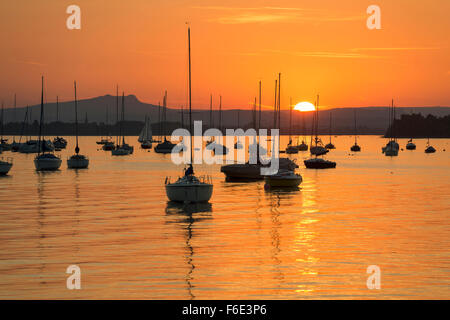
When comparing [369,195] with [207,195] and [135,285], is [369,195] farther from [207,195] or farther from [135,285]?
[135,285]

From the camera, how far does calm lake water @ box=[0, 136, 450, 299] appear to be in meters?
18.1

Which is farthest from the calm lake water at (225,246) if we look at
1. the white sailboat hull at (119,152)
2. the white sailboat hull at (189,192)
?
the white sailboat hull at (119,152)

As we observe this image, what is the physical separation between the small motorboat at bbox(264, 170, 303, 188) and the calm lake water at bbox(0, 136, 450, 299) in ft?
13.2

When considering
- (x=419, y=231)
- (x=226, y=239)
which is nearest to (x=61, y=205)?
(x=226, y=239)

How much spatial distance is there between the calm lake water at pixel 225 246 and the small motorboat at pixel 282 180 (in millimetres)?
4008

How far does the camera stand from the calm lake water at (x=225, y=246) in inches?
712

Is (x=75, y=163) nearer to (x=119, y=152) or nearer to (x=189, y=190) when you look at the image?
(x=189, y=190)

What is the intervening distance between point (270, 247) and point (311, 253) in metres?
2.11

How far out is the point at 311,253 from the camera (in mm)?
24234

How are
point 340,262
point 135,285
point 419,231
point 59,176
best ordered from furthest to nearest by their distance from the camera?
point 59,176
point 419,231
point 340,262
point 135,285

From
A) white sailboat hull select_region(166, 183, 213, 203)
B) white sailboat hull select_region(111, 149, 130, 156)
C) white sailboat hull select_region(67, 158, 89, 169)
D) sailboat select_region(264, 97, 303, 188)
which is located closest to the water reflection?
white sailboat hull select_region(166, 183, 213, 203)

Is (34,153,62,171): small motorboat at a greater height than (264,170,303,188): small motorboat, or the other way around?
(34,153,62,171): small motorboat

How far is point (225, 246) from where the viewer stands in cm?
2562

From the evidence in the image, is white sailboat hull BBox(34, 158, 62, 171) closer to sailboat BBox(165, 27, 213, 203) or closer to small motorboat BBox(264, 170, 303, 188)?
small motorboat BBox(264, 170, 303, 188)
